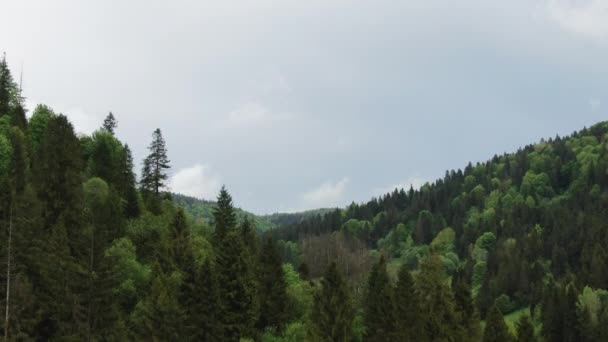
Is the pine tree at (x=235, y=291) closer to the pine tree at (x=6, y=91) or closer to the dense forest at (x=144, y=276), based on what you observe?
the dense forest at (x=144, y=276)

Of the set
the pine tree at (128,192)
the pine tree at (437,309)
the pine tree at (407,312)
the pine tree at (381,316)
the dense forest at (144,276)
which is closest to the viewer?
the dense forest at (144,276)

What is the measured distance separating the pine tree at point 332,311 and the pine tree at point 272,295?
34.6 feet

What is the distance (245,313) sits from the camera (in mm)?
74812

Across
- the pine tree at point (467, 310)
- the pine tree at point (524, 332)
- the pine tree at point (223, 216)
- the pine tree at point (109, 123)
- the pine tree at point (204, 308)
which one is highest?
the pine tree at point (109, 123)

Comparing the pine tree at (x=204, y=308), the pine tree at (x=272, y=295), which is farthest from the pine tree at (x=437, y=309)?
the pine tree at (x=204, y=308)

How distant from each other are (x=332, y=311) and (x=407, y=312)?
11558mm

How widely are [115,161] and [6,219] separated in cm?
4239

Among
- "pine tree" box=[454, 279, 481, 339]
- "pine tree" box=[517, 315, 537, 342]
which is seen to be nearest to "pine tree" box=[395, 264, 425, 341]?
"pine tree" box=[454, 279, 481, 339]

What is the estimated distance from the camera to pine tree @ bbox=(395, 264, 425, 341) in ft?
269

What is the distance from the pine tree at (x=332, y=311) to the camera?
76.7 meters

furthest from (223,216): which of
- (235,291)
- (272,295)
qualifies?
(235,291)

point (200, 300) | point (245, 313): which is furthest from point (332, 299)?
point (200, 300)

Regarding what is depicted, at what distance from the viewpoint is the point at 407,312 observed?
83.6 metres

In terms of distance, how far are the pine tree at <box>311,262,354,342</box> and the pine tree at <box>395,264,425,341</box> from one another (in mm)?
7142
